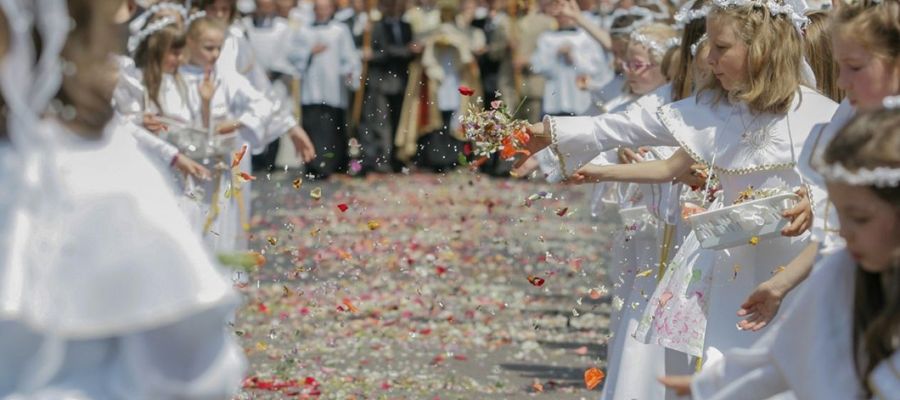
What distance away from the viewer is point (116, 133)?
312cm

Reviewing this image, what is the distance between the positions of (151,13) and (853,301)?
6.63 metres

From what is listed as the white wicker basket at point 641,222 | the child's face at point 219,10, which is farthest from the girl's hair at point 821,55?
the child's face at point 219,10

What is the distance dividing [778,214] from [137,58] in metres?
4.67

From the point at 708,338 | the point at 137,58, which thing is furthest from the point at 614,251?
the point at 708,338

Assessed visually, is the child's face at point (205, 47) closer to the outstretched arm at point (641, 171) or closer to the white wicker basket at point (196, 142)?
the white wicker basket at point (196, 142)

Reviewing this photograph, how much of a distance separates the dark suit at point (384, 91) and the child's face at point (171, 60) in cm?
1335

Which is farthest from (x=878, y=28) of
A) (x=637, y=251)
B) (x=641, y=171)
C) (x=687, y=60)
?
(x=637, y=251)

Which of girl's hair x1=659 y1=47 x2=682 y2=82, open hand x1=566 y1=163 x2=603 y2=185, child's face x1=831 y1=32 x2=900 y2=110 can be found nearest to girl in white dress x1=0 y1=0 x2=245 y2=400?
child's face x1=831 y1=32 x2=900 y2=110

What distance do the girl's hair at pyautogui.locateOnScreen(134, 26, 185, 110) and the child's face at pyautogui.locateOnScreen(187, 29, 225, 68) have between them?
0.36 metres

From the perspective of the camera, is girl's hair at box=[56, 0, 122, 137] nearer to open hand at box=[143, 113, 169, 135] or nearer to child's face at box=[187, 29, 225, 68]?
open hand at box=[143, 113, 169, 135]

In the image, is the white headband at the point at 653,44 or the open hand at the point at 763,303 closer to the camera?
the open hand at the point at 763,303

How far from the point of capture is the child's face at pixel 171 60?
9781 millimetres

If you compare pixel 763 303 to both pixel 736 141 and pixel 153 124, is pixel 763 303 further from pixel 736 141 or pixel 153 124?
pixel 153 124

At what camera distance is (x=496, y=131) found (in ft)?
21.4
